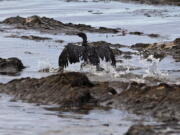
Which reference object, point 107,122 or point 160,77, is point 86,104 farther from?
point 160,77

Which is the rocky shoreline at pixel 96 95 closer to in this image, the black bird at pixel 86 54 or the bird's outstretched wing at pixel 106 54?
the black bird at pixel 86 54

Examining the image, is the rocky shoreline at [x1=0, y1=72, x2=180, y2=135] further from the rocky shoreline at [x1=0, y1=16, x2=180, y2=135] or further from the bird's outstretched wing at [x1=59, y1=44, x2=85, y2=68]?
the bird's outstretched wing at [x1=59, y1=44, x2=85, y2=68]

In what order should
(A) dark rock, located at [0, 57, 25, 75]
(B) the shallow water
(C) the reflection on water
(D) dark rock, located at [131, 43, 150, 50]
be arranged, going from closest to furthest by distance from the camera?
(C) the reflection on water, (B) the shallow water, (A) dark rock, located at [0, 57, 25, 75], (D) dark rock, located at [131, 43, 150, 50]

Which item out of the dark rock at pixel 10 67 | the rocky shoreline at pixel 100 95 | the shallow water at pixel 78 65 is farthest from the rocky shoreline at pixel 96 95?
the dark rock at pixel 10 67

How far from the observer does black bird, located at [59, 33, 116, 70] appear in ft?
51.7

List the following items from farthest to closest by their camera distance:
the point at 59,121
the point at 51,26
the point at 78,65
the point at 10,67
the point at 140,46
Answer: the point at 51,26 → the point at 140,46 → the point at 78,65 → the point at 10,67 → the point at 59,121

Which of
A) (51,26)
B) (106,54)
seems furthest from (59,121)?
(51,26)

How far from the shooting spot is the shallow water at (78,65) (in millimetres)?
10547

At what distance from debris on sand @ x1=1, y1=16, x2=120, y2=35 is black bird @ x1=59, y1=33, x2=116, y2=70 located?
11.0m

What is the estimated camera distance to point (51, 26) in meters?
28.3

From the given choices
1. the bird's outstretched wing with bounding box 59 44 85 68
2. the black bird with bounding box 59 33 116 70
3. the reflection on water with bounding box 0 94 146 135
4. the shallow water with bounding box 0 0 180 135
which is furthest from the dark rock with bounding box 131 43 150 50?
the reflection on water with bounding box 0 94 146 135

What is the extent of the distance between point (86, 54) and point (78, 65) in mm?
2781

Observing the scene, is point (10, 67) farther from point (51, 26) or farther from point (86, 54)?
point (51, 26)

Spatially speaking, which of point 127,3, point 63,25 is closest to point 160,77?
point 63,25
